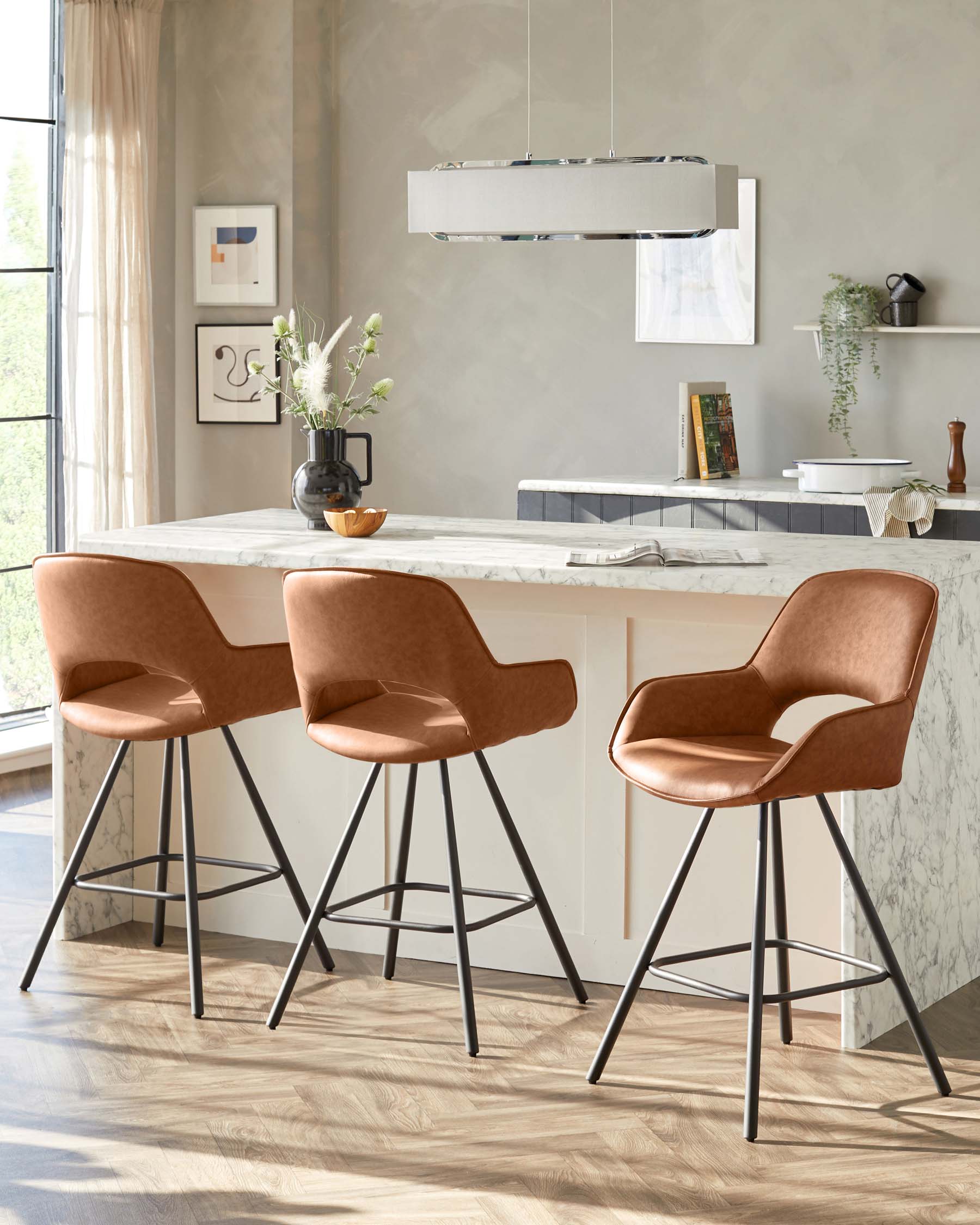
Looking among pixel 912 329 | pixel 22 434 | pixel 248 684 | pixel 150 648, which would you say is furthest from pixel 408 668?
pixel 22 434

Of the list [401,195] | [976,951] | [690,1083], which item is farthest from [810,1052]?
[401,195]

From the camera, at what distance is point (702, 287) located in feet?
21.2

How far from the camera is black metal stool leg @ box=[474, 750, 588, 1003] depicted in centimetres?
363

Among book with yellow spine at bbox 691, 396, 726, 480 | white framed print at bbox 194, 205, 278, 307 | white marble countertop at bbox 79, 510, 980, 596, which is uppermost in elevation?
white framed print at bbox 194, 205, 278, 307

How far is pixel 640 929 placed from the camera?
3.87 m

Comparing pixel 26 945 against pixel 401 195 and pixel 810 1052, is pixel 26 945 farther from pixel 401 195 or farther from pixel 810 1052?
pixel 401 195

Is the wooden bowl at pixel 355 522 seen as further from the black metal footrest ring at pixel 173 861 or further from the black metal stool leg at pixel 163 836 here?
the black metal footrest ring at pixel 173 861

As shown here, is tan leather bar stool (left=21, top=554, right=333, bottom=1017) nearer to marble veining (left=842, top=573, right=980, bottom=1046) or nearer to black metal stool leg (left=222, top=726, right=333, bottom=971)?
black metal stool leg (left=222, top=726, right=333, bottom=971)

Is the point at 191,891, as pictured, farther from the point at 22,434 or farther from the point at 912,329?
the point at 912,329

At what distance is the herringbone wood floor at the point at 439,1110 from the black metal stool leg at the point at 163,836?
0.64 ft

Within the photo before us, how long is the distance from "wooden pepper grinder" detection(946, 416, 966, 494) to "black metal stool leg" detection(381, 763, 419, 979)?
2.67m

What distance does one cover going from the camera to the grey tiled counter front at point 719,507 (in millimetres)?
5543

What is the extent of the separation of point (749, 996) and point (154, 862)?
1.83 m

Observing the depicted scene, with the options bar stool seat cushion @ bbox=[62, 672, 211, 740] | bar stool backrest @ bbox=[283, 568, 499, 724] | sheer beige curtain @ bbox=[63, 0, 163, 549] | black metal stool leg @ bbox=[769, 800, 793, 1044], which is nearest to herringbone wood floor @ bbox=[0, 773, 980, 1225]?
black metal stool leg @ bbox=[769, 800, 793, 1044]
